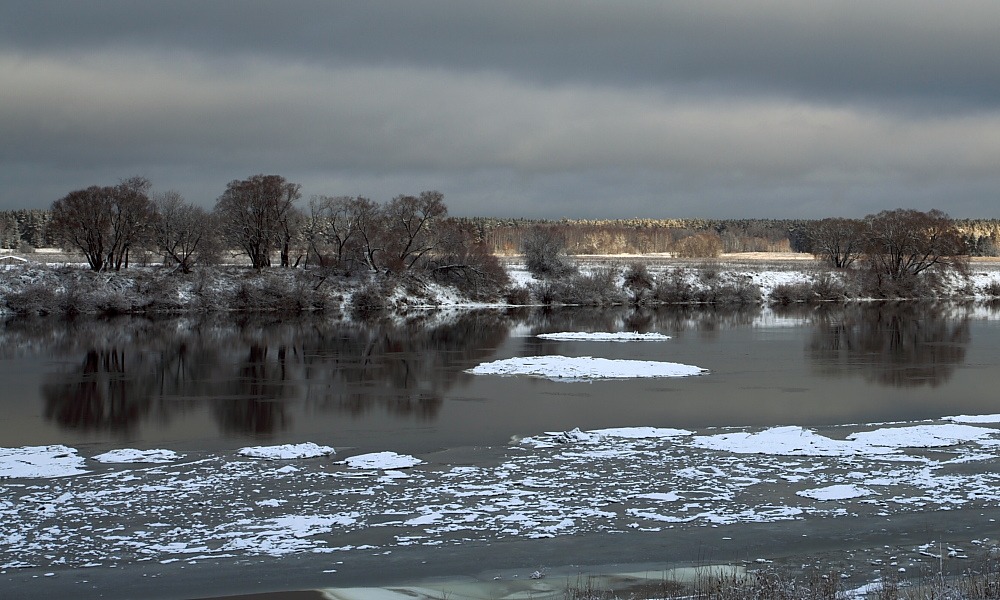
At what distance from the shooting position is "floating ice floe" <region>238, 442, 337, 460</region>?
50.5ft

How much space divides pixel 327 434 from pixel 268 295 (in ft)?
137

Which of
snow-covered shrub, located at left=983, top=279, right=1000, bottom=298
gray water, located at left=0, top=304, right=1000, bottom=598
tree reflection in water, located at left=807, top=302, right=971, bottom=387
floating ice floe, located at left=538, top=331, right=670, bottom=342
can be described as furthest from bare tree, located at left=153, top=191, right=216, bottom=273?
snow-covered shrub, located at left=983, top=279, right=1000, bottom=298

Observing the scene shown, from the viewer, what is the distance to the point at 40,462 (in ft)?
48.0

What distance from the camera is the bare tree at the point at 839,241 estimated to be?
8369cm

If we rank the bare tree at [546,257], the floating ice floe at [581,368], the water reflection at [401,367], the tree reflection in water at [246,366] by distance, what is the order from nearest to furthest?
the water reflection at [401,367] → the tree reflection in water at [246,366] → the floating ice floe at [581,368] → the bare tree at [546,257]

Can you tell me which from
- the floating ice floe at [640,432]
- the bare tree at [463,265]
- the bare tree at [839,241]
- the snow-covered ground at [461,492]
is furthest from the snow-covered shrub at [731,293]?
the snow-covered ground at [461,492]

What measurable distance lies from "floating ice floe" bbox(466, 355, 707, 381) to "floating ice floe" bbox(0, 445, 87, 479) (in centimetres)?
1332

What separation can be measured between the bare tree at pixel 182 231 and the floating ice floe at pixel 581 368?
3607 cm

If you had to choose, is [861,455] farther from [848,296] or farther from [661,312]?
[848,296]

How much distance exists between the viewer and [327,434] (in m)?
17.7

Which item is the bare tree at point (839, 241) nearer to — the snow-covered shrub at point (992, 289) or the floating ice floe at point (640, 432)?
the snow-covered shrub at point (992, 289)

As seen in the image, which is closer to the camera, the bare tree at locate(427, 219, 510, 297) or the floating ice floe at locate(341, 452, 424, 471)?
the floating ice floe at locate(341, 452, 424, 471)

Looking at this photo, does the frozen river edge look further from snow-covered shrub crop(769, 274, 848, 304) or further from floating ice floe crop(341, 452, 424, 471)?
snow-covered shrub crop(769, 274, 848, 304)

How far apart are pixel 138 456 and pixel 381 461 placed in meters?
3.86
